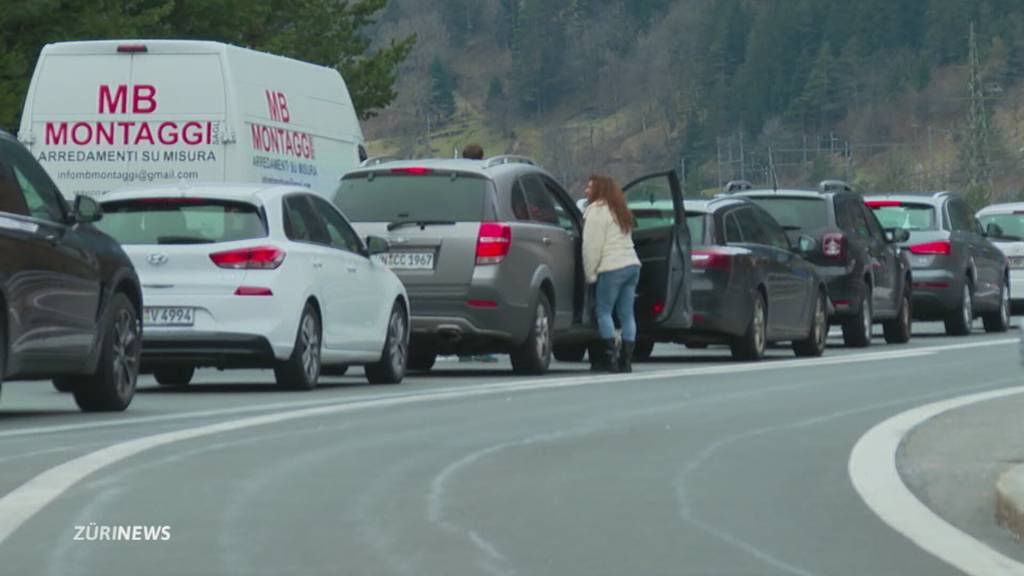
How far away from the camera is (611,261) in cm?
2184

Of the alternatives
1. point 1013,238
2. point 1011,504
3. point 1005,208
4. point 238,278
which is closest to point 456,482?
point 1011,504

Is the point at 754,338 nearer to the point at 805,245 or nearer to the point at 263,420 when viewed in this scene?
the point at 805,245

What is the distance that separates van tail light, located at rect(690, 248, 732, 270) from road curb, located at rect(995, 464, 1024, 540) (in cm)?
1412

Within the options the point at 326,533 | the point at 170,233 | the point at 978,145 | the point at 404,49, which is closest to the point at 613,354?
the point at 170,233

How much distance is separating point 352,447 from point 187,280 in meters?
Result: 5.61

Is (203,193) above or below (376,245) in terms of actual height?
above

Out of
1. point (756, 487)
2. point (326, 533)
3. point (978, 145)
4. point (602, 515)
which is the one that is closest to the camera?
point (326, 533)

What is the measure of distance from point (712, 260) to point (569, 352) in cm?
200

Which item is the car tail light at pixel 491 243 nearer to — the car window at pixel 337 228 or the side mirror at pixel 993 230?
the car window at pixel 337 228

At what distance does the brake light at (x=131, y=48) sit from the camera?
26.0 metres

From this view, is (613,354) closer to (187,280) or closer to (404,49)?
(187,280)

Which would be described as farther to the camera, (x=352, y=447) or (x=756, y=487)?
(x=352, y=447)

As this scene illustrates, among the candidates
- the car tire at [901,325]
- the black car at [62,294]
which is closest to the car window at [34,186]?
the black car at [62,294]

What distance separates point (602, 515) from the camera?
9766 millimetres
